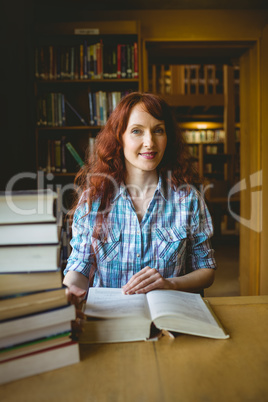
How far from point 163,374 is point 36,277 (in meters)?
0.30

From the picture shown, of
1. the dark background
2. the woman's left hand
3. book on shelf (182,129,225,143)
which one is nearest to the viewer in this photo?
the woman's left hand

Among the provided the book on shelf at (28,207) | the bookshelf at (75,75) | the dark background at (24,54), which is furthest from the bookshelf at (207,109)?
the book on shelf at (28,207)

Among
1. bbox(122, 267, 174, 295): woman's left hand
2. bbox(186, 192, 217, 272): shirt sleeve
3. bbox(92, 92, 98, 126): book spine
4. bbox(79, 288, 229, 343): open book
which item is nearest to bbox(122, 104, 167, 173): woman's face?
bbox(186, 192, 217, 272): shirt sleeve

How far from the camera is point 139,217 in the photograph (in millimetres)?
1277

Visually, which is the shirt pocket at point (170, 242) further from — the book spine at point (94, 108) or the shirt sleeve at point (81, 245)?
the book spine at point (94, 108)

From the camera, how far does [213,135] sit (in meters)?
6.98

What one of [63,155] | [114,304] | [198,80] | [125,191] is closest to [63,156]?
[63,155]

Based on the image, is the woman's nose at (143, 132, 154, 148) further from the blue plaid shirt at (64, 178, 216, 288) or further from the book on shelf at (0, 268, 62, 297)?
the book on shelf at (0, 268, 62, 297)

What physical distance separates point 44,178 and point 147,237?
154 centimetres

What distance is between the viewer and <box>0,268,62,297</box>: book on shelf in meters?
0.59

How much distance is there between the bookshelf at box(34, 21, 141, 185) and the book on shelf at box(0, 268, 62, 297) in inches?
74.0

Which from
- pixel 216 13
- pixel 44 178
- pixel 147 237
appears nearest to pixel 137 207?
pixel 147 237

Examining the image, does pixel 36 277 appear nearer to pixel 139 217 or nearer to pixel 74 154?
pixel 139 217

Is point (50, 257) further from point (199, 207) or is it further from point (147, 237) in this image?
point (199, 207)
